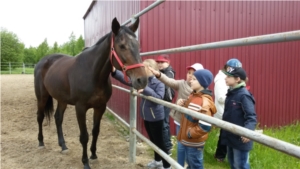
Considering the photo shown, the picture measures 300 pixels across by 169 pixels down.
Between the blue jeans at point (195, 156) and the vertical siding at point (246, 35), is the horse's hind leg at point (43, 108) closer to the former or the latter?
the vertical siding at point (246, 35)

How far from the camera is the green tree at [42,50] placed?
54.4m

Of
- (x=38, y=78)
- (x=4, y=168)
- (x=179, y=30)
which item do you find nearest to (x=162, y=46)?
(x=179, y=30)

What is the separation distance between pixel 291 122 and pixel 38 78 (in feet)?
20.5

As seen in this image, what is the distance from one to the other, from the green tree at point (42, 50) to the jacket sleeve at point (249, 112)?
5758 centimetres

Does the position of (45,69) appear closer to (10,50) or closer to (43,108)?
(43,108)

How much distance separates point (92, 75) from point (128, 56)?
0.83 meters

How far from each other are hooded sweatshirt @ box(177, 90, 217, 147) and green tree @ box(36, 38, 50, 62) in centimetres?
5739

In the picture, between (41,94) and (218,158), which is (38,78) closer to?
(41,94)

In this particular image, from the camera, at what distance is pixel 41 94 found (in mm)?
4215

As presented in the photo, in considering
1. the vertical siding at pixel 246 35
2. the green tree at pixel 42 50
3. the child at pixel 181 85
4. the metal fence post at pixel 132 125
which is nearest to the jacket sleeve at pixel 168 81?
the child at pixel 181 85

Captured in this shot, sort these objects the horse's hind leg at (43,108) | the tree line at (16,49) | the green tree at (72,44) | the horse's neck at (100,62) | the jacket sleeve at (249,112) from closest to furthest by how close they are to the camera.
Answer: the jacket sleeve at (249,112), the horse's neck at (100,62), the horse's hind leg at (43,108), the tree line at (16,49), the green tree at (72,44)

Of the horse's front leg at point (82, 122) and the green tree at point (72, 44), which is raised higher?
the green tree at point (72, 44)

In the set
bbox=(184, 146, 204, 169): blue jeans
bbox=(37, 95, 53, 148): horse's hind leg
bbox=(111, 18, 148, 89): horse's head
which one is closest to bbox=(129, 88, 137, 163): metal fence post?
bbox=(111, 18, 148, 89): horse's head

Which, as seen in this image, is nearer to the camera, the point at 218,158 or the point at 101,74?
the point at 101,74
